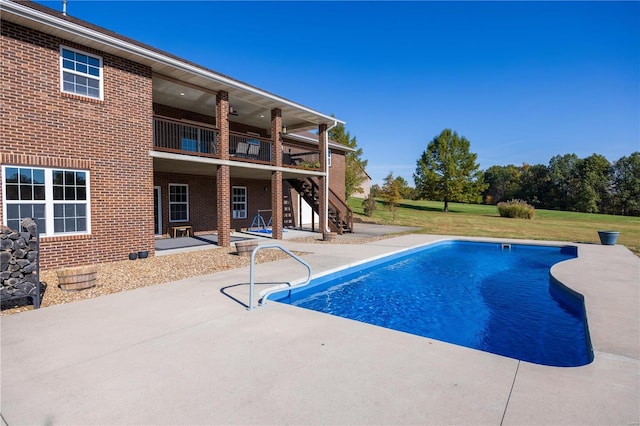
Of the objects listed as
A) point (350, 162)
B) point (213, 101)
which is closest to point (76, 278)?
point (213, 101)

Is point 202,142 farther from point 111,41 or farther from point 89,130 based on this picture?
point 111,41

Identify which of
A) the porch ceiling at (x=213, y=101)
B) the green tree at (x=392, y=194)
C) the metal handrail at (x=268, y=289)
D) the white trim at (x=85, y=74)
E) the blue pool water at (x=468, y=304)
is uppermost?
the porch ceiling at (x=213, y=101)

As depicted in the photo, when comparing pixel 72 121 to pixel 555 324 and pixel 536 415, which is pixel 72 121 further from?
pixel 555 324

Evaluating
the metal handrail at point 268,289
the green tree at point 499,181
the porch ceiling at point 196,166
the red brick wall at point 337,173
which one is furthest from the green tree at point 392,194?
the green tree at point 499,181

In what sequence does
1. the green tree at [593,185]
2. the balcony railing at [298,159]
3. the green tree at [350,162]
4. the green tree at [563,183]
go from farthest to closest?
the green tree at [563,183]
the green tree at [593,185]
the green tree at [350,162]
the balcony railing at [298,159]

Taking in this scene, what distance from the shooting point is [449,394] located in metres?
3.17

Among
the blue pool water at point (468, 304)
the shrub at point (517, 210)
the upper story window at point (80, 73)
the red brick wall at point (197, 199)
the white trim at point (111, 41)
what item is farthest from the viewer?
the shrub at point (517, 210)

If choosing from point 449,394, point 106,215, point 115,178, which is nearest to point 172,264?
point 106,215

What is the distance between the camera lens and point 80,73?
916cm

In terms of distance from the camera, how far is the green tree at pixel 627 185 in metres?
53.8

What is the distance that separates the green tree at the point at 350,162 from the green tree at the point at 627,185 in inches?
1889

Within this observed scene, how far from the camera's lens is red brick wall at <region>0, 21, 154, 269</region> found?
26.5 ft

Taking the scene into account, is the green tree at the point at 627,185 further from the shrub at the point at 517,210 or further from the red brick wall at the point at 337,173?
the red brick wall at the point at 337,173

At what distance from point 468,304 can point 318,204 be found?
460 inches
